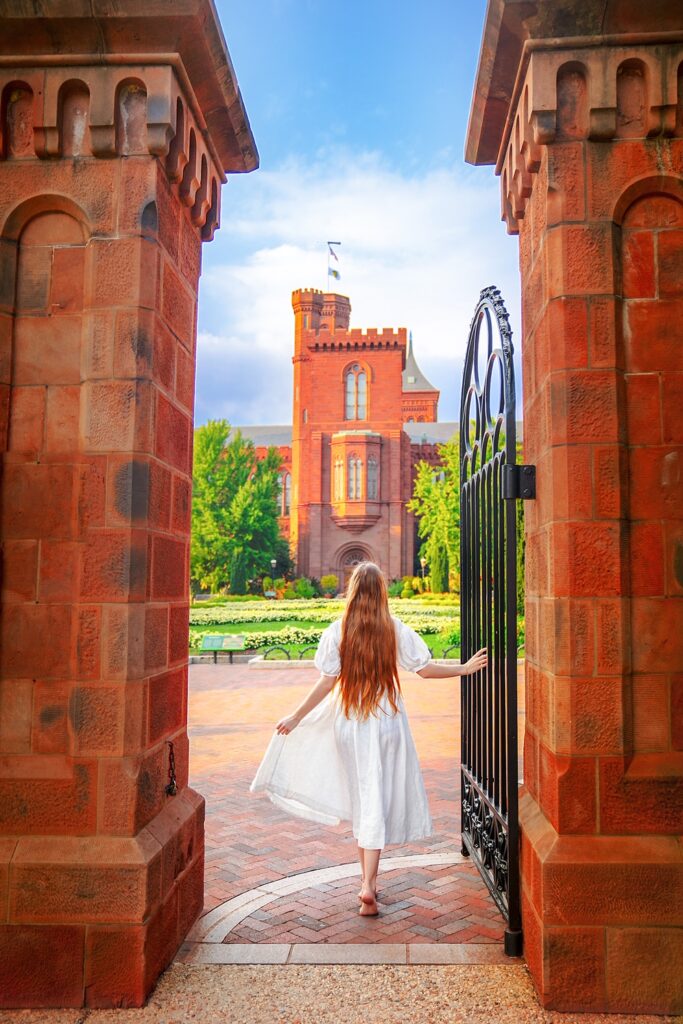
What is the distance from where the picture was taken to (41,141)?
340 centimetres

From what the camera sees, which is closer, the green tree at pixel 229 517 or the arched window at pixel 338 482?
the green tree at pixel 229 517

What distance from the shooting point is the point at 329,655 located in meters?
4.10

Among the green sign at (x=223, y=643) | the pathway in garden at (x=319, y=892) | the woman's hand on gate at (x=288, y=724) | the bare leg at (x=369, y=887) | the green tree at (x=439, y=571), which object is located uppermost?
the green tree at (x=439, y=571)

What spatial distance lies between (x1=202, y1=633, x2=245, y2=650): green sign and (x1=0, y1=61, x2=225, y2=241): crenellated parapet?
510 inches

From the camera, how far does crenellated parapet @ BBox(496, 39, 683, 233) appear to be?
3.26 meters

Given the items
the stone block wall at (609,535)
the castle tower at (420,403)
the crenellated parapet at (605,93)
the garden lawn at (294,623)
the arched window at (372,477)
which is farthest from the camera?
the castle tower at (420,403)

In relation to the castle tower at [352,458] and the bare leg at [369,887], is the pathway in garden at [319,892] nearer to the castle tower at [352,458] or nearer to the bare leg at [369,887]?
the bare leg at [369,887]

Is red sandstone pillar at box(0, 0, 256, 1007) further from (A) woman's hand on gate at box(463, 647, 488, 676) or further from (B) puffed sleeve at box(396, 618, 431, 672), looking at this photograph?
(A) woman's hand on gate at box(463, 647, 488, 676)

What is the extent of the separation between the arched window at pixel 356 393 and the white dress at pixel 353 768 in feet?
140

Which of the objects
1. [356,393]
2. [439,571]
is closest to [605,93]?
[439,571]

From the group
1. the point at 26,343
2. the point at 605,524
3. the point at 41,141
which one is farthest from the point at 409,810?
the point at 41,141

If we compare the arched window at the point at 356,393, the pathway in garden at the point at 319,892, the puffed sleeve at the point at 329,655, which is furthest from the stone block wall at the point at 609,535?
the arched window at the point at 356,393

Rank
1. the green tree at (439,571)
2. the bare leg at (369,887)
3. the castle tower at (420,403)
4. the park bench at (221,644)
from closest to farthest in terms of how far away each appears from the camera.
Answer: the bare leg at (369,887)
the park bench at (221,644)
the green tree at (439,571)
the castle tower at (420,403)

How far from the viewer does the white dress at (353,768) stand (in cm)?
402
